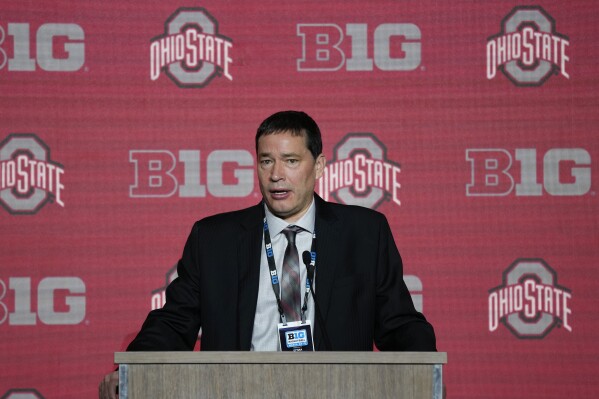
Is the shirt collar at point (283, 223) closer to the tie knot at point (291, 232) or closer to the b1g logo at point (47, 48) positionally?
the tie knot at point (291, 232)

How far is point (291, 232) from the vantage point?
221 centimetres

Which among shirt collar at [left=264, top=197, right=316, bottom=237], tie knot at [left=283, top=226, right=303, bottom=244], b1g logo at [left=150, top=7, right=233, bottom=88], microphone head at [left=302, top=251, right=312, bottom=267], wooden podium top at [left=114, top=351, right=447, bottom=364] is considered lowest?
wooden podium top at [left=114, top=351, right=447, bottom=364]

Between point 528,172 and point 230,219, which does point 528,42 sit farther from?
point 230,219

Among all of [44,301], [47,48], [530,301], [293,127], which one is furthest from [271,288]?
[47,48]

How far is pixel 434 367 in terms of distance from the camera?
1.48 metres

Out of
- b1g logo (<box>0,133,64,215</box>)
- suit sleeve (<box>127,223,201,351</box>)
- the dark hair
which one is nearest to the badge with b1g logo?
suit sleeve (<box>127,223,201,351</box>)

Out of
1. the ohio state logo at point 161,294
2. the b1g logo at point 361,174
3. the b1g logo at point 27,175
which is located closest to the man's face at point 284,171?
the b1g logo at point 361,174

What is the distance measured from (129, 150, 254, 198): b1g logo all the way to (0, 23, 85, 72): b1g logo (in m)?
0.47

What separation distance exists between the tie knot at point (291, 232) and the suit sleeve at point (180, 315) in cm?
26

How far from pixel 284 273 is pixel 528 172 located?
1427 millimetres

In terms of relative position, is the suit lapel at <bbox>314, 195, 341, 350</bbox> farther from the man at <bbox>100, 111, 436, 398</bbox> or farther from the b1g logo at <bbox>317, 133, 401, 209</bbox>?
the b1g logo at <bbox>317, 133, 401, 209</bbox>

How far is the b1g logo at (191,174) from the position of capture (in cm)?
308

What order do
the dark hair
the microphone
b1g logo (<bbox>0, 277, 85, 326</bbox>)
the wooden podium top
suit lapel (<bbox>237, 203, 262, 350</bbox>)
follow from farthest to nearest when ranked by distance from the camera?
b1g logo (<bbox>0, 277, 85, 326</bbox>)
the dark hair
suit lapel (<bbox>237, 203, 262, 350</bbox>)
the microphone
the wooden podium top

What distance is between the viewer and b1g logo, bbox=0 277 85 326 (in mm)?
3027
